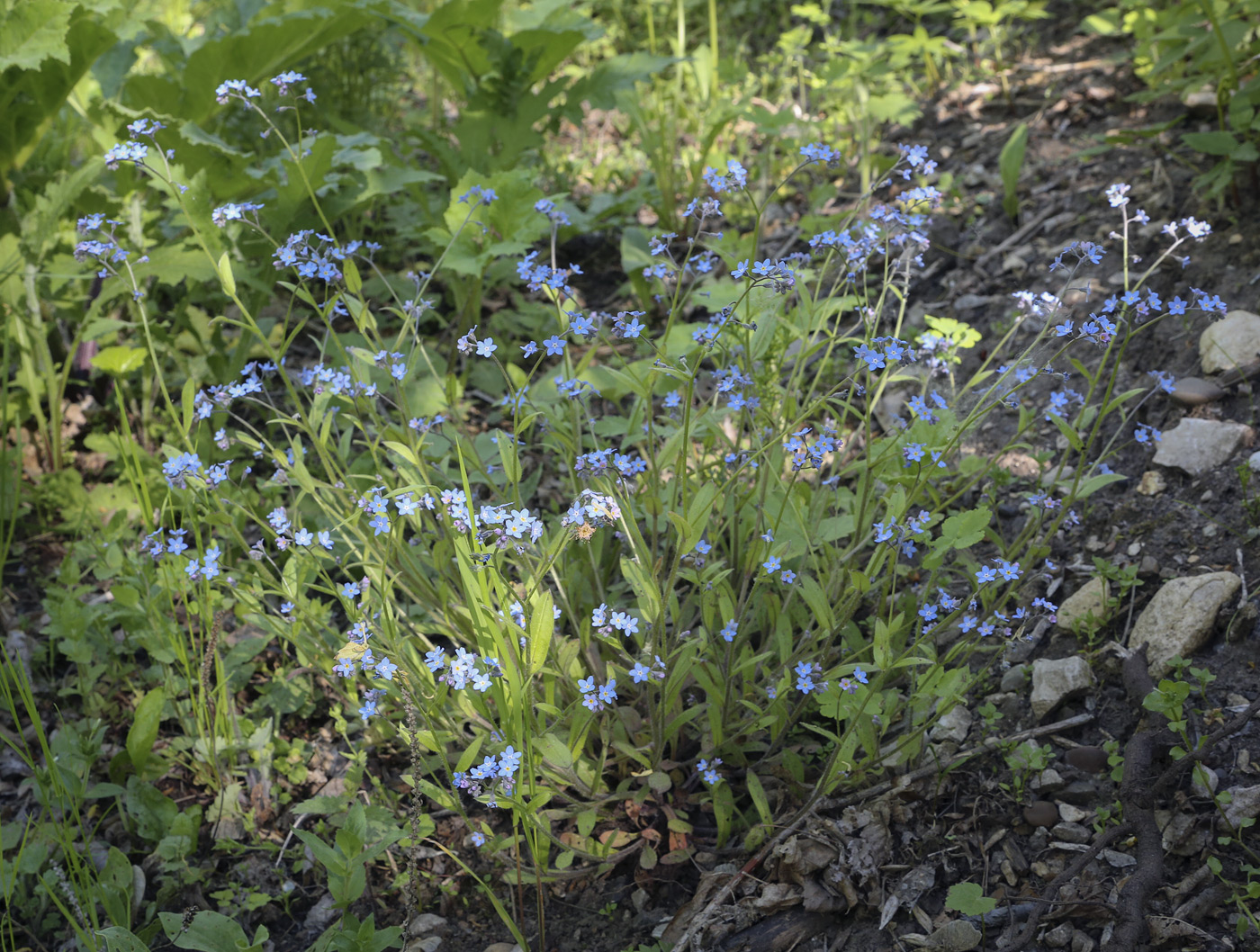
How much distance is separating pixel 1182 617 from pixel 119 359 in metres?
3.06

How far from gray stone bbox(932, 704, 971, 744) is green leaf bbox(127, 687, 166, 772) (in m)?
1.87

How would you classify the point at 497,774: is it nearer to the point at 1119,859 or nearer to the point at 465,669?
the point at 465,669

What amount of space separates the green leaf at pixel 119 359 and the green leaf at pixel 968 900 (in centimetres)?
274

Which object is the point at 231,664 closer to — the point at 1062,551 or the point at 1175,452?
the point at 1062,551

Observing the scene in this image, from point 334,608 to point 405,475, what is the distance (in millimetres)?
1059

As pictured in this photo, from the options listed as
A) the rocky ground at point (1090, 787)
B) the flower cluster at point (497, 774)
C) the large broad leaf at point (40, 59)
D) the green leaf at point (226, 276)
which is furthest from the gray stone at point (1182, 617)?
the large broad leaf at point (40, 59)

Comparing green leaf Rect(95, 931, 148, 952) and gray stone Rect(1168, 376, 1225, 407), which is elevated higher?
gray stone Rect(1168, 376, 1225, 407)

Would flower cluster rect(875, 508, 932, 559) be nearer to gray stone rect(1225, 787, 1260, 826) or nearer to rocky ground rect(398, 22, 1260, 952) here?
rocky ground rect(398, 22, 1260, 952)

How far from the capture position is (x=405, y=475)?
2027 mm

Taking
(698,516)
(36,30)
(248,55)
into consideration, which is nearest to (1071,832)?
(698,516)

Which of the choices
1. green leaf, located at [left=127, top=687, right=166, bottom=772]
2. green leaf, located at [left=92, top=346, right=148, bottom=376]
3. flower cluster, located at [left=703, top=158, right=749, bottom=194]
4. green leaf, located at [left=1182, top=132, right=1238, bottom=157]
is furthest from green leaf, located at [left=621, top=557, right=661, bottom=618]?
green leaf, located at [left=1182, top=132, right=1238, bottom=157]

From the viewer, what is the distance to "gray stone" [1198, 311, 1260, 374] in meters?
2.60

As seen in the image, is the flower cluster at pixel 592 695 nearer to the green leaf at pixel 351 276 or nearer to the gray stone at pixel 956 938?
the gray stone at pixel 956 938

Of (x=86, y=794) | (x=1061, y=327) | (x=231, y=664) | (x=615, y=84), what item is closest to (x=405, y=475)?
(x=231, y=664)
